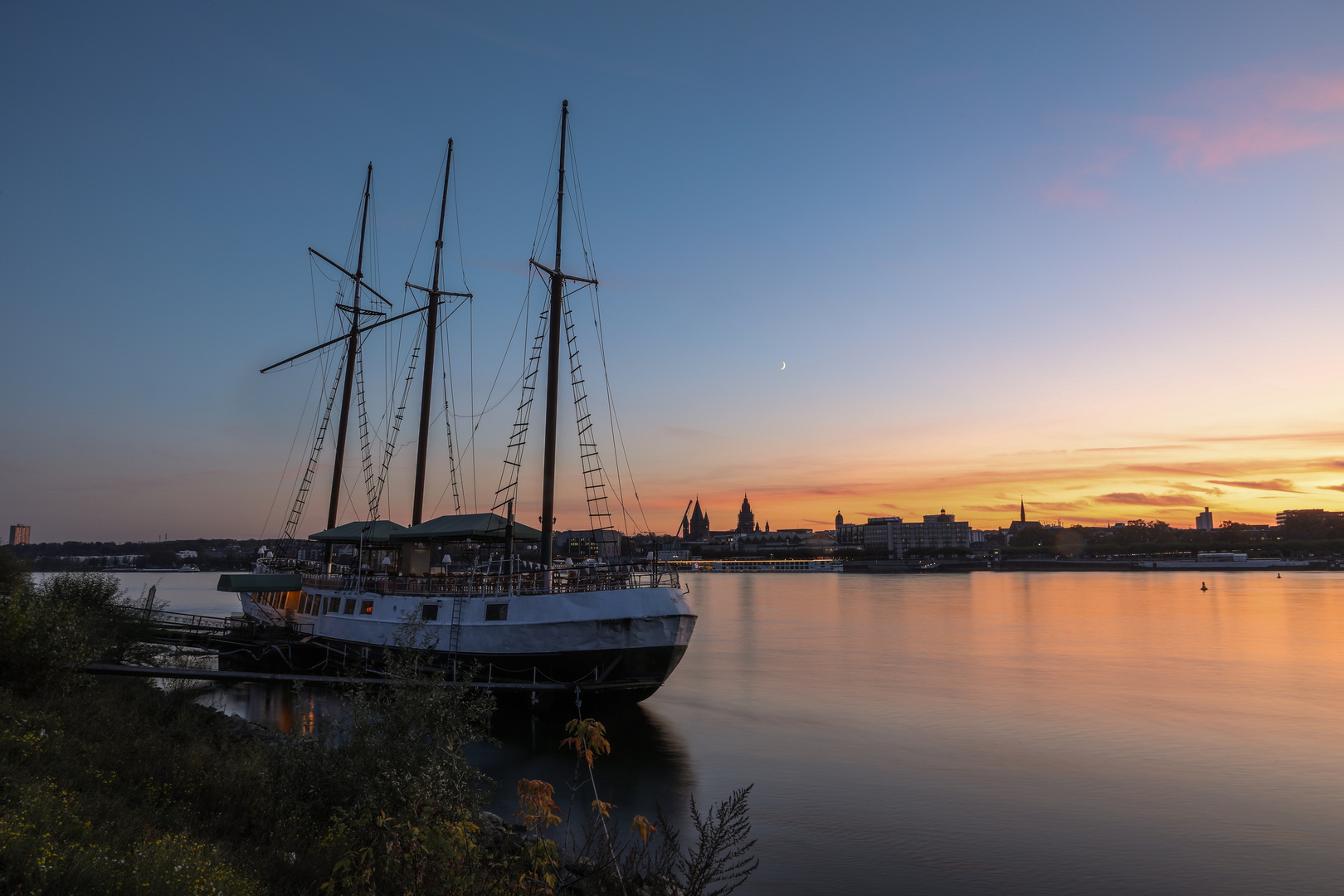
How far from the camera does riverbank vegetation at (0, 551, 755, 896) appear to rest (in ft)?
28.5

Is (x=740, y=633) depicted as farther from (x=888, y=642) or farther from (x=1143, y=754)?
(x=1143, y=754)

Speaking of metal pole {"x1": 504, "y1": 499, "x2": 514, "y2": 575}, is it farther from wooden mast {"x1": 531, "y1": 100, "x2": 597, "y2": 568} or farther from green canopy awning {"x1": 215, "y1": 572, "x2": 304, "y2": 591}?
green canopy awning {"x1": 215, "y1": 572, "x2": 304, "y2": 591}

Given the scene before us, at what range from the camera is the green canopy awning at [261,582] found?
4006 cm

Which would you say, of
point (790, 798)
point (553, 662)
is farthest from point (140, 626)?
point (790, 798)

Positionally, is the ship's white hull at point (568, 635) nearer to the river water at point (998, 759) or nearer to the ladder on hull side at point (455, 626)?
the ladder on hull side at point (455, 626)

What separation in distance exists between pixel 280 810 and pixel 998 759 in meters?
26.5

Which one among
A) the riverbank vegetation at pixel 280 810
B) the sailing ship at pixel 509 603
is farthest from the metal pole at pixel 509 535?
the riverbank vegetation at pixel 280 810

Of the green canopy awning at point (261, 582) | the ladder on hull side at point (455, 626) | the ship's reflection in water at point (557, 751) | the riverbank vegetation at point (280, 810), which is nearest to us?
the riverbank vegetation at point (280, 810)

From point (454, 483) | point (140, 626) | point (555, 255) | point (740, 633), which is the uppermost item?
point (555, 255)

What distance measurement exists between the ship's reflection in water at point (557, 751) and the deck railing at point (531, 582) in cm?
517

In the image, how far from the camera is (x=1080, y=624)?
84.4 m

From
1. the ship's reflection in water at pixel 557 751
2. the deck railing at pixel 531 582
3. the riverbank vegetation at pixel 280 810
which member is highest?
the deck railing at pixel 531 582

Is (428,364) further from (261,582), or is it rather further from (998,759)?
(998,759)

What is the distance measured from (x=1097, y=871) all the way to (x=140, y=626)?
3972cm
